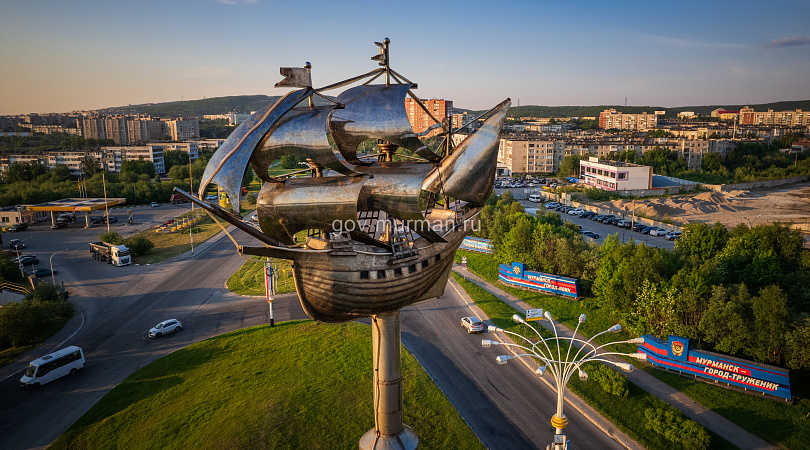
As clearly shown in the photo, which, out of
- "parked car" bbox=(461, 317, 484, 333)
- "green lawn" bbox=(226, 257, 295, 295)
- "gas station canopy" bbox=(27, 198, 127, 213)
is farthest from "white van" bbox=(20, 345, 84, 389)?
"gas station canopy" bbox=(27, 198, 127, 213)

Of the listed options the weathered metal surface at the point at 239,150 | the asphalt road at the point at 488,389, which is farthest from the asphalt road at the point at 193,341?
the weathered metal surface at the point at 239,150

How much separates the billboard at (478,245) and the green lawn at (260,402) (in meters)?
27.5

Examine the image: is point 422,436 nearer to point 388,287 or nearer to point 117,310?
point 388,287

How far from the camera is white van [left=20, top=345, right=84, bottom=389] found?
97.3 ft

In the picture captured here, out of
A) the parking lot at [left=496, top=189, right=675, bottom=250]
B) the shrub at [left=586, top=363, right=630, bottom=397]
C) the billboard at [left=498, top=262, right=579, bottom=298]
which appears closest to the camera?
the shrub at [left=586, top=363, right=630, bottom=397]

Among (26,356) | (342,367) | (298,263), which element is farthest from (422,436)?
(26,356)

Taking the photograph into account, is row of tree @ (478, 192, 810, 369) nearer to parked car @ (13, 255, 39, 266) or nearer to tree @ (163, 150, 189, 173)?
parked car @ (13, 255, 39, 266)

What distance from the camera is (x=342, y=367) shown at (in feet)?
102

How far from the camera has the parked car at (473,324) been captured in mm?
36219

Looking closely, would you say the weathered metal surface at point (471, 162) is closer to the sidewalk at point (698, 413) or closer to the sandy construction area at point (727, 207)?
the sidewalk at point (698, 413)

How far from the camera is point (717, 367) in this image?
28.8m

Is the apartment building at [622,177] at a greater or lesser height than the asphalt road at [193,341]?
greater

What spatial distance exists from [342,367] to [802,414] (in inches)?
1030

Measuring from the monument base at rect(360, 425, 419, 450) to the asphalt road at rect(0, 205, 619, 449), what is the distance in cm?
531
